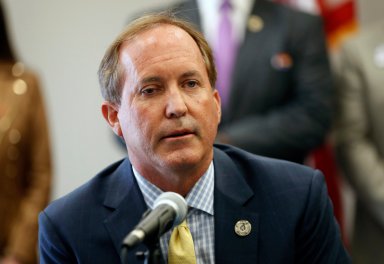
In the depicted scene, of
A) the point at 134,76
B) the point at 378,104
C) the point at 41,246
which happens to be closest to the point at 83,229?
the point at 41,246

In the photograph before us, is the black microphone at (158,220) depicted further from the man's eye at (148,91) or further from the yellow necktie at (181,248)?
the man's eye at (148,91)

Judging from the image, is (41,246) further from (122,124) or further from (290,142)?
(290,142)

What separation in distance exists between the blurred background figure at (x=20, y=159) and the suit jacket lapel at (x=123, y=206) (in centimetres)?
124

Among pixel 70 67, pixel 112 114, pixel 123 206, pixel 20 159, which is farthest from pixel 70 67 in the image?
pixel 123 206

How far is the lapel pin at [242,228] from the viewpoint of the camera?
238cm

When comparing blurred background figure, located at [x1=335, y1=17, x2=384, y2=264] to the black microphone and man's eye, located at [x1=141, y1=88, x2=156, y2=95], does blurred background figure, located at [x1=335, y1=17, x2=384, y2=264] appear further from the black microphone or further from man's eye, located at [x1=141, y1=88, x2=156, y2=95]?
the black microphone

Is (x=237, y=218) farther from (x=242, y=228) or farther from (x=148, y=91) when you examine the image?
(x=148, y=91)

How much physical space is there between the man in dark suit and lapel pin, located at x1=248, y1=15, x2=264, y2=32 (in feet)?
4.43

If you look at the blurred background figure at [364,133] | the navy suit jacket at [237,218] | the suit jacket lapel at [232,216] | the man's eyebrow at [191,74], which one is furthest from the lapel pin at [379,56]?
the man's eyebrow at [191,74]

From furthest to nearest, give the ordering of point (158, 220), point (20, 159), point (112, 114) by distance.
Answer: point (20, 159)
point (112, 114)
point (158, 220)

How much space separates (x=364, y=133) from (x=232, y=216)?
1.54 meters

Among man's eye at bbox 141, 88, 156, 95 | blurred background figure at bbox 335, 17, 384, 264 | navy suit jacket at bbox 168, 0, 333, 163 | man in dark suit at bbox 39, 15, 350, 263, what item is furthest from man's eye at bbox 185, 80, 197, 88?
blurred background figure at bbox 335, 17, 384, 264

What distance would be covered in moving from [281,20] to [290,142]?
24.9 inches

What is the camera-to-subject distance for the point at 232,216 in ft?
7.92
